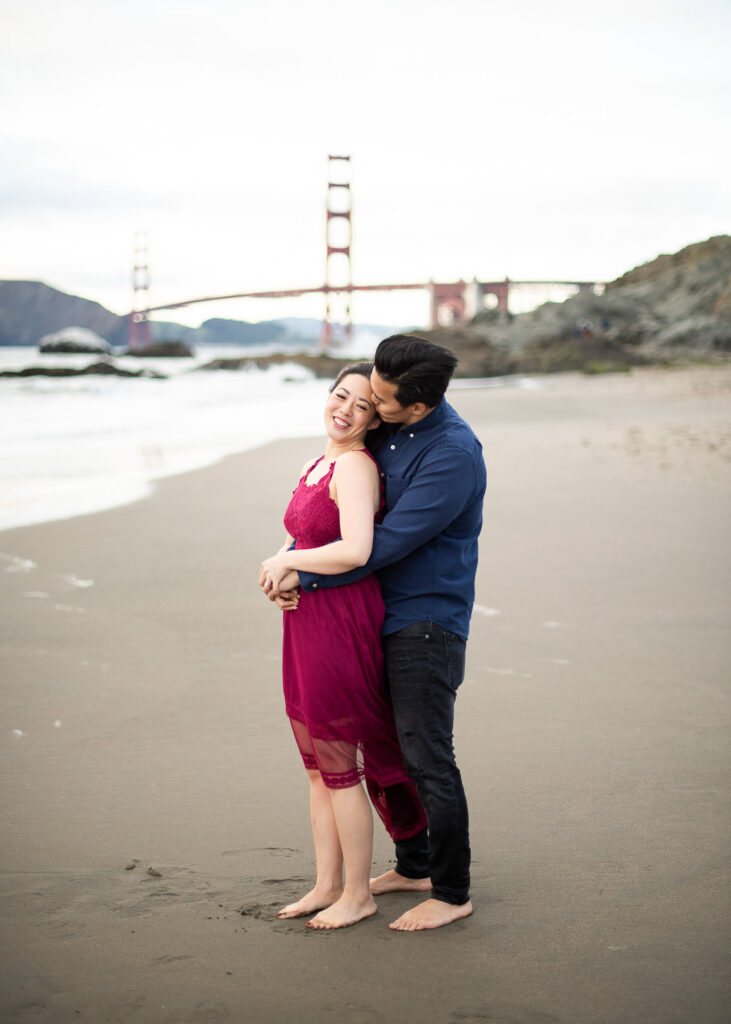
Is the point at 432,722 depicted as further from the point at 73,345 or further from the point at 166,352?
the point at 73,345

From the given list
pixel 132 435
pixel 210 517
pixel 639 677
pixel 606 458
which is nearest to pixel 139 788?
pixel 639 677

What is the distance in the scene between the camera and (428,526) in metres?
1.67

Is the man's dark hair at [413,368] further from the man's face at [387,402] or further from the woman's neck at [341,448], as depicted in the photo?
the woman's neck at [341,448]

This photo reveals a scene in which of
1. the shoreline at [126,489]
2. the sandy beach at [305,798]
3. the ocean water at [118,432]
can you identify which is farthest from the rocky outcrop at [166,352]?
the sandy beach at [305,798]

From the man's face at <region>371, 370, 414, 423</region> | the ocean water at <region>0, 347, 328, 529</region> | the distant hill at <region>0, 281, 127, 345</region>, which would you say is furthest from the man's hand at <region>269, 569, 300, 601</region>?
the distant hill at <region>0, 281, 127, 345</region>

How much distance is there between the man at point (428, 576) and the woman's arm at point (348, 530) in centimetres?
3

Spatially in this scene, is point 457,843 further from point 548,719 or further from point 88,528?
point 88,528

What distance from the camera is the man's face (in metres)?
1.69

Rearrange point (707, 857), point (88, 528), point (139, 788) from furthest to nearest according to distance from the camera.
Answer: point (88, 528), point (139, 788), point (707, 857)

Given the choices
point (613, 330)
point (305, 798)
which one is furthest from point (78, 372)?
point (305, 798)

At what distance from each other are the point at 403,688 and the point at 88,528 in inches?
143

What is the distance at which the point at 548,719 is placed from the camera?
2666mm

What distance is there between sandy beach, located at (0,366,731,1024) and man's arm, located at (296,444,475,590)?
0.63 meters

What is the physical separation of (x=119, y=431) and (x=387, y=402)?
32.8 feet
